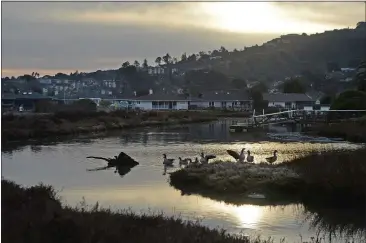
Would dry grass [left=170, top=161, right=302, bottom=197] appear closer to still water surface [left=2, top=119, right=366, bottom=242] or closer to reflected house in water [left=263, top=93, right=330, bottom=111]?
still water surface [left=2, top=119, right=366, bottom=242]

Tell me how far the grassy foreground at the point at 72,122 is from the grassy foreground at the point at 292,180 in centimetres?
1973

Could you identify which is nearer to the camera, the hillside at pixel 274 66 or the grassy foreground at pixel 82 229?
the grassy foreground at pixel 82 229

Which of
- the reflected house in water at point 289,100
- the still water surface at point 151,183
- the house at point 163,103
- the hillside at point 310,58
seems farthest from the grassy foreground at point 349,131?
the hillside at point 310,58

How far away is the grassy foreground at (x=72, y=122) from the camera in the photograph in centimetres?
4489

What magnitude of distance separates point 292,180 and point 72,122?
39.5m

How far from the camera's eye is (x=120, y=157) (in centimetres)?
2639

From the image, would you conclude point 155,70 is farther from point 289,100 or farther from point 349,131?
point 349,131

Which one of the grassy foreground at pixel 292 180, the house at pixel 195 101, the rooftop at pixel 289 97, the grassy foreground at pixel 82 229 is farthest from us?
the house at pixel 195 101

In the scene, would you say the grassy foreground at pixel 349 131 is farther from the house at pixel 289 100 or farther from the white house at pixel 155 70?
the white house at pixel 155 70

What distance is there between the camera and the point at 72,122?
2185 inches

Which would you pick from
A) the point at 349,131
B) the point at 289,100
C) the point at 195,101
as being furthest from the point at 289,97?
the point at 349,131

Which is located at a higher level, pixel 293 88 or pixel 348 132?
pixel 293 88

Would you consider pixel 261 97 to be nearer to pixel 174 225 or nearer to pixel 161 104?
pixel 161 104

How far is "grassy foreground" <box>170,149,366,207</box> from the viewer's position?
1695 centimetres
